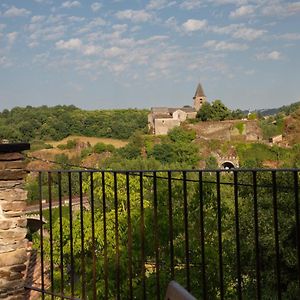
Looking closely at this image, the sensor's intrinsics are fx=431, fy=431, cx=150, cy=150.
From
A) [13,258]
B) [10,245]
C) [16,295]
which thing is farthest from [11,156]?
[16,295]

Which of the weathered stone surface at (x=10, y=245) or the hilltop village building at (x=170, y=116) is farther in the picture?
the hilltop village building at (x=170, y=116)

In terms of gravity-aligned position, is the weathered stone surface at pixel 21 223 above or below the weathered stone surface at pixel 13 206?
below

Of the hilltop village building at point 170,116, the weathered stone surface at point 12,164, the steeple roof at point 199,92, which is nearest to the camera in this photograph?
the weathered stone surface at point 12,164

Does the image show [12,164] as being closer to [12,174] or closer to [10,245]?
[12,174]

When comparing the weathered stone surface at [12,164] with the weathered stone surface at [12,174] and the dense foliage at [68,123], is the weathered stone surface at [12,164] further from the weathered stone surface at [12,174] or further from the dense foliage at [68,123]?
the dense foliage at [68,123]

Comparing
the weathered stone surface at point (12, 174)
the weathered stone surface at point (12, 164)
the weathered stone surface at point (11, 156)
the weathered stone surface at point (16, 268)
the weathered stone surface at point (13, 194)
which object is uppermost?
the weathered stone surface at point (11, 156)

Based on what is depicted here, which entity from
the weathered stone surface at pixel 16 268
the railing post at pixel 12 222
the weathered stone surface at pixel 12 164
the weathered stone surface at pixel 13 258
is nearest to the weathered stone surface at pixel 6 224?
the railing post at pixel 12 222

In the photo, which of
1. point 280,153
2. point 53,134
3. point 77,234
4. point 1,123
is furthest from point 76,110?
point 77,234

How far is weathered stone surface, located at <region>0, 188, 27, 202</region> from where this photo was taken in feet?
11.6

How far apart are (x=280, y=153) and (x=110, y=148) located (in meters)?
27.5

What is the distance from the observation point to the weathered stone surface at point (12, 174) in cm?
352

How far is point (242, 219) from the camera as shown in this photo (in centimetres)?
1278

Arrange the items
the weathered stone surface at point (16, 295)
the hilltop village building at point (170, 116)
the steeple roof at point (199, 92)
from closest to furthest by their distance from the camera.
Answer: the weathered stone surface at point (16, 295) < the hilltop village building at point (170, 116) < the steeple roof at point (199, 92)

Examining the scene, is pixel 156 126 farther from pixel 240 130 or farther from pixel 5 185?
pixel 5 185
